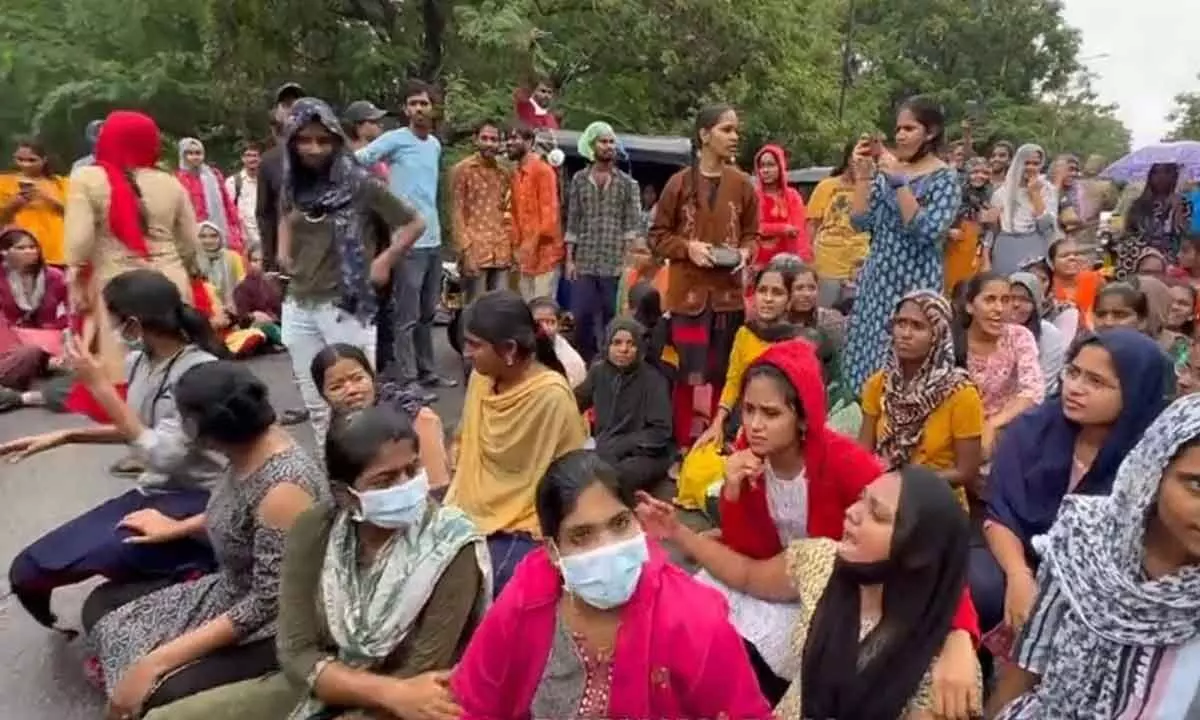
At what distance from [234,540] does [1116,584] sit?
6.64 ft

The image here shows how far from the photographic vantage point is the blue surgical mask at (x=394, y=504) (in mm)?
2559

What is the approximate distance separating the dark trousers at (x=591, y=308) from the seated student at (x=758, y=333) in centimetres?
215

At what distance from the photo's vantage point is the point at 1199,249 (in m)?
6.85

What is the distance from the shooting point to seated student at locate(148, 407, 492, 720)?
2566 mm

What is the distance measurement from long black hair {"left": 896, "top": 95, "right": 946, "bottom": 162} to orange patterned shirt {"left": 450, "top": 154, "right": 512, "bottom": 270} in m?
3.24

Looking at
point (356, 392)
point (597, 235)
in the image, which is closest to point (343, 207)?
point (356, 392)

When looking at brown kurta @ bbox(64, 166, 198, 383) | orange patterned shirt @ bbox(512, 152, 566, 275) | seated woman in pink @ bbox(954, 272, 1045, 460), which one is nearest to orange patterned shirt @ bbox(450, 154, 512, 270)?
orange patterned shirt @ bbox(512, 152, 566, 275)

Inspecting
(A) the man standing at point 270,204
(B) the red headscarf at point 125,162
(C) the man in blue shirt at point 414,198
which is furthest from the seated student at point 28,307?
(A) the man standing at point 270,204

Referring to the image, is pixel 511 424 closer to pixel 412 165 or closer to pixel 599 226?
pixel 412 165

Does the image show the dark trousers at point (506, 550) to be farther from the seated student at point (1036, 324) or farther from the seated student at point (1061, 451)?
the seated student at point (1036, 324)

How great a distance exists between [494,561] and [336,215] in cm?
167

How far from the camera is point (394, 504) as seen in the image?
2572 mm

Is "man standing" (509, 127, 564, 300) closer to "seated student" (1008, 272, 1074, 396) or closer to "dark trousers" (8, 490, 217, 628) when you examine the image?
"seated student" (1008, 272, 1074, 396)

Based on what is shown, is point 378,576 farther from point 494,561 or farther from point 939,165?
point 939,165
